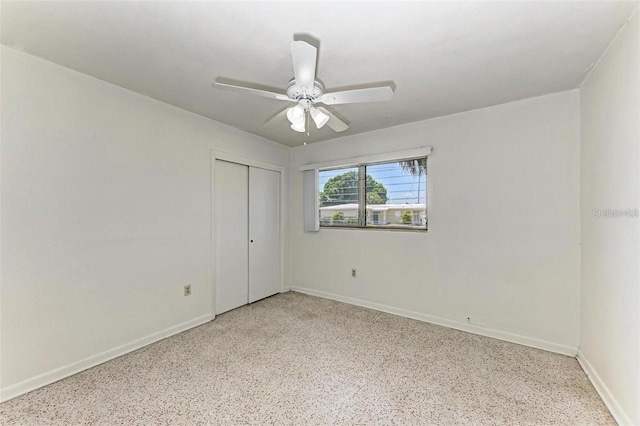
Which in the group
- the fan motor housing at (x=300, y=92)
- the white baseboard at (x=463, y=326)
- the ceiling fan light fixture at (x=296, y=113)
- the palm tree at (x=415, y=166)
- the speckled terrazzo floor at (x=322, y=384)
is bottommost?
the speckled terrazzo floor at (x=322, y=384)

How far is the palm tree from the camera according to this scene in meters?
3.22

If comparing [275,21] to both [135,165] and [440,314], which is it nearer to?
[135,165]

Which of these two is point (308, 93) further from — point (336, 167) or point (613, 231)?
point (613, 231)

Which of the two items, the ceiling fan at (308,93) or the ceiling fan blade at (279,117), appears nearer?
the ceiling fan at (308,93)

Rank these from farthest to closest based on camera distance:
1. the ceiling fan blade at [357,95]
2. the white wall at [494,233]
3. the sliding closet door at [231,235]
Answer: the sliding closet door at [231,235], the white wall at [494,233], the ceiling fan blade at [357,95]

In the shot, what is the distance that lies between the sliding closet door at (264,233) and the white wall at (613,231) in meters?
3.43

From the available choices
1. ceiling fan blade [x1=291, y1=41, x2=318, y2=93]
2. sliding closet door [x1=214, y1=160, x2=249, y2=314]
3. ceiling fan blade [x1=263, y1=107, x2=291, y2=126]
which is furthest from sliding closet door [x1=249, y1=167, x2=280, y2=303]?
ceiling fan blade [x1=291, y1=41, x2=318, y2=93]

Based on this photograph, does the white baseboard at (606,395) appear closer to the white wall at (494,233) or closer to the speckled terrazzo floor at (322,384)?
the speckled terrazzo floor at (322,384)

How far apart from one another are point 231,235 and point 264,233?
58 cm

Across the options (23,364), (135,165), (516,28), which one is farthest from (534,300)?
(23,364)

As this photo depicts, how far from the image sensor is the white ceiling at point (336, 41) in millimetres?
1466

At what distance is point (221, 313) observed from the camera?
3.33 meters

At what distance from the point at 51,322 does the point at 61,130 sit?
1.43 m

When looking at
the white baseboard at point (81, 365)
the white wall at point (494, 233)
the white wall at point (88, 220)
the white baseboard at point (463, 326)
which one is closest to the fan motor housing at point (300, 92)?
the white wall at point (88, 220)
